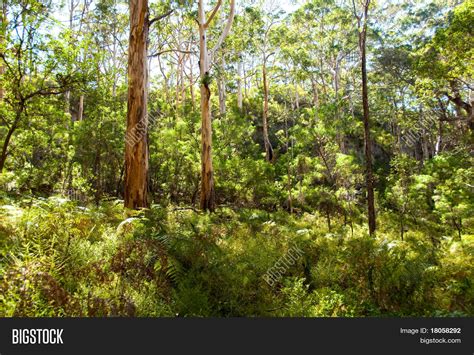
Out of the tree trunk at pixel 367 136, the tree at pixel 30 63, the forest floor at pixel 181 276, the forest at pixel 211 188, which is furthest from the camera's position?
the tree trunk at pixel 367 136

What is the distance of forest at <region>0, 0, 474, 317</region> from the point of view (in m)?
4.42

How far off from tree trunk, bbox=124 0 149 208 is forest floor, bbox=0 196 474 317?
1.72 meters

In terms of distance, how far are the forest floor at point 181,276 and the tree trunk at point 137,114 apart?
5.66ft

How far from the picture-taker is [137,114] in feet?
29.5

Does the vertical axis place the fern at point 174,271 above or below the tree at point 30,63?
below

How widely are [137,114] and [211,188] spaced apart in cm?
433

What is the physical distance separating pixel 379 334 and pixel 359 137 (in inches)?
1285

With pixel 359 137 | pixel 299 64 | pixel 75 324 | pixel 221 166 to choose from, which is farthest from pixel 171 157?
pixel 359 137

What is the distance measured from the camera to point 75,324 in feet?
9.88

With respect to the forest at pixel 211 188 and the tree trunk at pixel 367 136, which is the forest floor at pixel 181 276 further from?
the tree trunk at pixel 367 136

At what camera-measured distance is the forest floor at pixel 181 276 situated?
348 centimetres

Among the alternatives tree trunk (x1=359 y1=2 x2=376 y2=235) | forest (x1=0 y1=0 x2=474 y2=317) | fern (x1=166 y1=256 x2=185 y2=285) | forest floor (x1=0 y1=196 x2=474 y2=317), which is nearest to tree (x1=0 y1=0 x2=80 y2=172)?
forest (x1=0 y1=0 x2=474 y2=317)

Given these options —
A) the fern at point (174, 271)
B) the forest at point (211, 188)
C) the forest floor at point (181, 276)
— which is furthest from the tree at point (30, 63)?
the fern at point (174, 271)

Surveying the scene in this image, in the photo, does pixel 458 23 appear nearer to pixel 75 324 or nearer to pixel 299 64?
pixel 75 324
